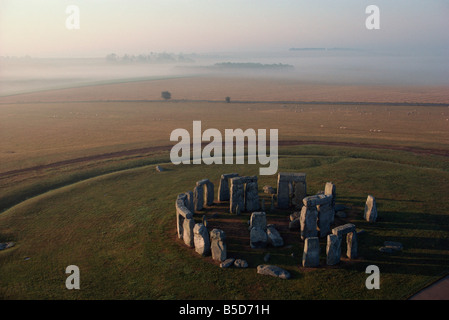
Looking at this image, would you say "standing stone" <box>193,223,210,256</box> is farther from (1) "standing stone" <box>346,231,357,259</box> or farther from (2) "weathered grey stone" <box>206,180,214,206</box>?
(1) "standing stone" <box>346,231,357,259</box>

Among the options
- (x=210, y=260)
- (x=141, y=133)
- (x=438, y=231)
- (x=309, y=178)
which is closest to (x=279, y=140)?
(x=309, y=178)

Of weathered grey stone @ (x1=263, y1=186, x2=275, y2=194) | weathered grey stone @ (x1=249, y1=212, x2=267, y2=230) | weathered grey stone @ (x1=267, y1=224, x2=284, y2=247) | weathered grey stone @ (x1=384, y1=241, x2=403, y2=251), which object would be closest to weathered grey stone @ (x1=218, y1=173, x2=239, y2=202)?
weathered grey stone @ (x1=263, y1=186, x2=275, y2=194)

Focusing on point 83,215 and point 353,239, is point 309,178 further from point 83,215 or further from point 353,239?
point 83,215

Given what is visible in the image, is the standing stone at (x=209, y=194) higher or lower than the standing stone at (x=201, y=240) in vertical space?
higher

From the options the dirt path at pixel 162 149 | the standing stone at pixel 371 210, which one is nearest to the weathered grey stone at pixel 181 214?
the standing stone at pixel 371 210

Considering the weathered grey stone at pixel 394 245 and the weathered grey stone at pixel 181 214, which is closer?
the weathered grey stone at pixel 394 245

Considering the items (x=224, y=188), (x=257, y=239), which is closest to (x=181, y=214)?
(x=257, y=239)

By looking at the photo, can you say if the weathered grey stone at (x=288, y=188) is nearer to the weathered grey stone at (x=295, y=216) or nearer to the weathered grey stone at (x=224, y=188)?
the weathered grey stone at (x=295, y=216)
